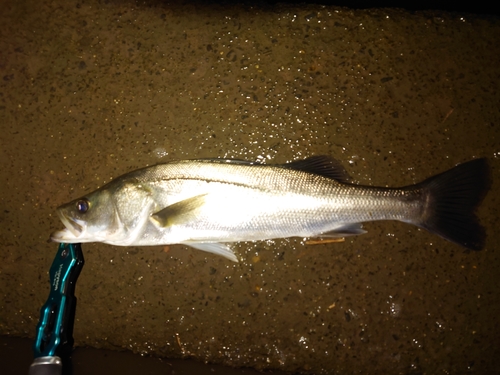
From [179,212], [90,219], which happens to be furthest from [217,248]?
[90,219]

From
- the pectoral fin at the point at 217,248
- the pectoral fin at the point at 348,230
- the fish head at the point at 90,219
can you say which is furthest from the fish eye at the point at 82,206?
the pectoral fin at the point at 348,230

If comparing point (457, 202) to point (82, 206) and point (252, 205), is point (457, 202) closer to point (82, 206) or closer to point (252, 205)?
point (252, 205)

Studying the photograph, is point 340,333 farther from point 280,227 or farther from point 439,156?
point 439,156

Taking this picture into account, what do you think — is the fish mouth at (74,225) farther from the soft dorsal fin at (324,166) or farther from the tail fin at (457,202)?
the tail fin at (457,202)

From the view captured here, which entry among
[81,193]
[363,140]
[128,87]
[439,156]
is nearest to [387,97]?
[363,140]

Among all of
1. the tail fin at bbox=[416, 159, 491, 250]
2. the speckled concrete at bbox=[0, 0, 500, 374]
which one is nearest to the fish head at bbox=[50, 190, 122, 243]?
the speckled concrete at bbox=[0, 0, 500, 374]

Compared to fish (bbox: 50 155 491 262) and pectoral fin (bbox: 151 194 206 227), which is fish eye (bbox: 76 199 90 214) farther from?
pectoral fin (bbox: 151 194 206 227)
